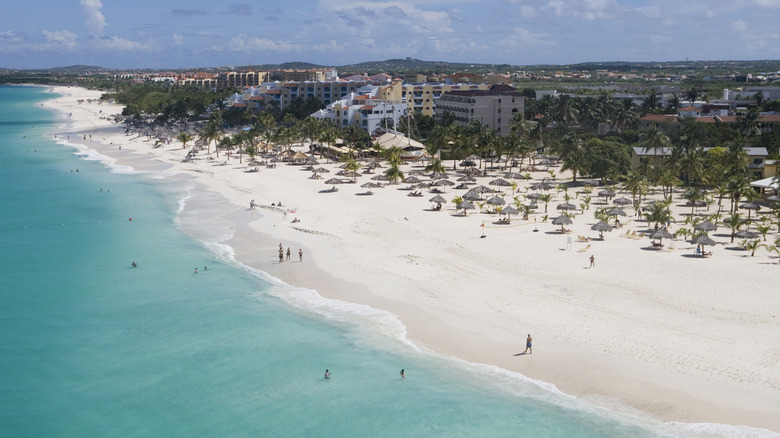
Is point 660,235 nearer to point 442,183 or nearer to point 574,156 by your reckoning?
point 574,156

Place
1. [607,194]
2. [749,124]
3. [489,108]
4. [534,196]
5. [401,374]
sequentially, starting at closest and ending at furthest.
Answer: [401,374] < [534,196] < [607,194] < [749,124] < [489,108]

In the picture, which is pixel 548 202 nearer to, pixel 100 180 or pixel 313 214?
pixel 313 214

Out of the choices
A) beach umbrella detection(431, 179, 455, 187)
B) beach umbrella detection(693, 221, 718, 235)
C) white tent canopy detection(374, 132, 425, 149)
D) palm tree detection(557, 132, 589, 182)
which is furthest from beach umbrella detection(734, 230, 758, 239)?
white tent canopy detection(374, 132, 425, 149)

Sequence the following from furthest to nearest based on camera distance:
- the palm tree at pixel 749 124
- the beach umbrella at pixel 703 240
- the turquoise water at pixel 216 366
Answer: the palm tree at pixel 749 124 → the beach umbrella at pixel 703 240 → the turquoise water at pixel 216 366

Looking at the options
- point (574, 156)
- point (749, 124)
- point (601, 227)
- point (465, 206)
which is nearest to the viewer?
point (601, 227)

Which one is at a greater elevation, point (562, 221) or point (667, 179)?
point (667, 179)

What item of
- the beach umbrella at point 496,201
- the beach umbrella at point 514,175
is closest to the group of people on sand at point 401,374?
the beach umbrella at point 496,201

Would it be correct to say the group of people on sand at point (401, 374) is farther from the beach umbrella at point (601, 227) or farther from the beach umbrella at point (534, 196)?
the beach umbrella at point (534, 196)

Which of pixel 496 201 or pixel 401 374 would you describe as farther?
pixel 496 201

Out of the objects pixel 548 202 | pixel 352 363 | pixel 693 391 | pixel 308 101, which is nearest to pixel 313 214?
pixel 548 202

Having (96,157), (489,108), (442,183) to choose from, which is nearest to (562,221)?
(442,183)
